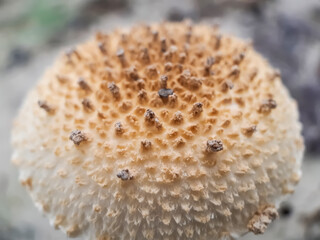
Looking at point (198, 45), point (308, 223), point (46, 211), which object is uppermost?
point (198, 45)

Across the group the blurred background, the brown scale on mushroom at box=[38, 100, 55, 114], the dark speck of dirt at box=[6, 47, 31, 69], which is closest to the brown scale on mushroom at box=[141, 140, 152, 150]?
the brown scale on mushroom at box=[38, 100, 55, 114]

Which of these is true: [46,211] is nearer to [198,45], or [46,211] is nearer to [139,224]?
[139,224]

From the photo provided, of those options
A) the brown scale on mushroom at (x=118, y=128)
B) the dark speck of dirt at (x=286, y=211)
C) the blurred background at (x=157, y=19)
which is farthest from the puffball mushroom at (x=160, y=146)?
the blurred background at (x=157, y=19)

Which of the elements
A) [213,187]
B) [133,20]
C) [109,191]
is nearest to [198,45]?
[213,187]

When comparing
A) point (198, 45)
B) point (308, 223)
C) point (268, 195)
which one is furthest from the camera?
point (308, 223)

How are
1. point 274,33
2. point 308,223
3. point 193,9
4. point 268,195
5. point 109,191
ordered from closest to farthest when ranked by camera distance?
point 109,191
point 268,195
point 308,223
point 274,33
point 193,9

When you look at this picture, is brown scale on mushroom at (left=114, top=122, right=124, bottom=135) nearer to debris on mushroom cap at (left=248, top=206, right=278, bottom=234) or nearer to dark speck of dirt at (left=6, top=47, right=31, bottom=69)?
debris on mushroom cap at (left=248, top=206, right=278, bottom=234)

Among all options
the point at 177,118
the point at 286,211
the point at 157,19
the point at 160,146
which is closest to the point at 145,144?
the point at 160,146

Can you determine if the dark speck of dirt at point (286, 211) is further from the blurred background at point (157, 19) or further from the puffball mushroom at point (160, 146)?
the puffball mushroom at point (160, 146)
